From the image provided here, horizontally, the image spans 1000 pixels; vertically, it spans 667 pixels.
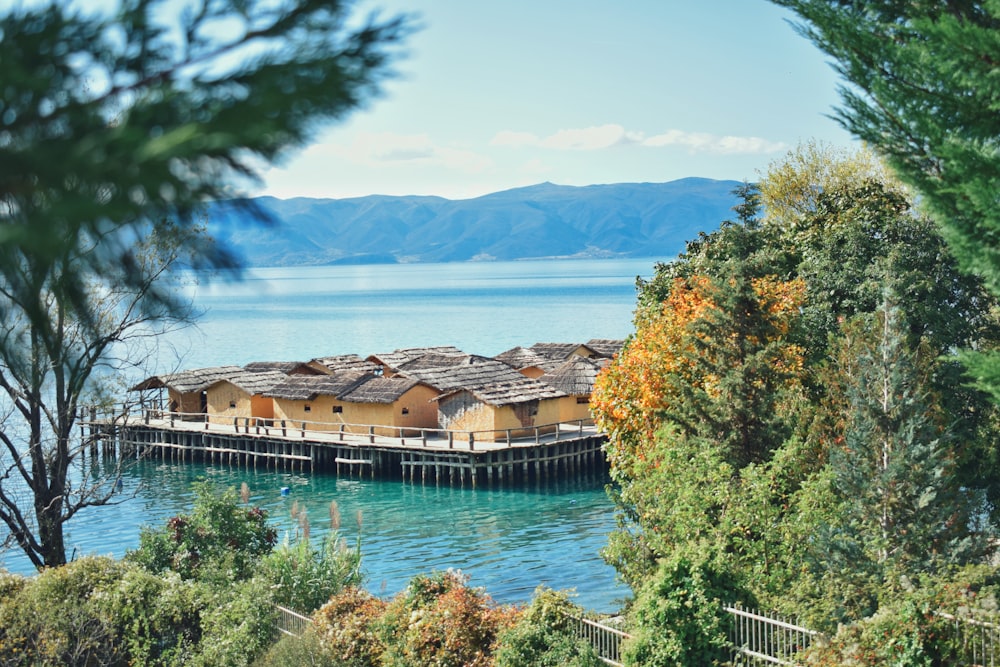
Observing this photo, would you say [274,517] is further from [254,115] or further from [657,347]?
[254,115]

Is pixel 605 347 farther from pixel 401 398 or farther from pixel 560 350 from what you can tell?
pixel 401 398

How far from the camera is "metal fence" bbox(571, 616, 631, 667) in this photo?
46.1ft

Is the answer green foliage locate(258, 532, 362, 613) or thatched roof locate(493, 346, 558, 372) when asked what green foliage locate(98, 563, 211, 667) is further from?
thatched roof locate(493, 346, 558, 372)

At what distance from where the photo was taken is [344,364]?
6594cm

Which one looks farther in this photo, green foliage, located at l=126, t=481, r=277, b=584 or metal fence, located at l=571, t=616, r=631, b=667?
green foliage, located at l=126, t=481, r=277, b=584

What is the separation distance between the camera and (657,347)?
78.2 ft

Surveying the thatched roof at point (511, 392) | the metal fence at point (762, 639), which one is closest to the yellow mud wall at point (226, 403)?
the thatched roof at point (511, 392)

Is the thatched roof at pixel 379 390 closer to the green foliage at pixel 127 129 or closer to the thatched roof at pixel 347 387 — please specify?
the thatched roof at pixel 347 387

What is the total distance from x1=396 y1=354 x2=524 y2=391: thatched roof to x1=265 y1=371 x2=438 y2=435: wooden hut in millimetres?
741

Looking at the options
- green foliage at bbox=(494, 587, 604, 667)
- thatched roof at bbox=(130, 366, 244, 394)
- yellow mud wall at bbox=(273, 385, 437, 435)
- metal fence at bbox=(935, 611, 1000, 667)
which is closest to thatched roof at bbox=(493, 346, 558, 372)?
yellow mud wall at bbox=(273, 385, 437, 435)

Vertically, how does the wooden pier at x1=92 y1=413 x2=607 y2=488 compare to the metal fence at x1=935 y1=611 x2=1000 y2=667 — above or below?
below

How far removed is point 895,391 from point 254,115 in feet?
57.1

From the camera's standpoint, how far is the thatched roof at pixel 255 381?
58.3 m

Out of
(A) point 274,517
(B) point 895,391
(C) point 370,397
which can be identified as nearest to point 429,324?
(C) point 370,397
